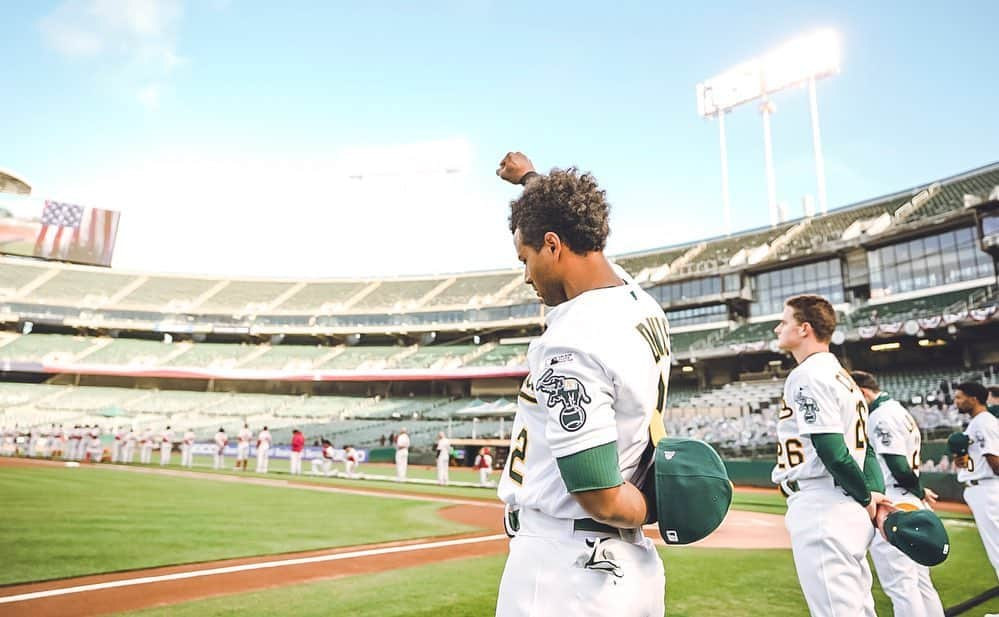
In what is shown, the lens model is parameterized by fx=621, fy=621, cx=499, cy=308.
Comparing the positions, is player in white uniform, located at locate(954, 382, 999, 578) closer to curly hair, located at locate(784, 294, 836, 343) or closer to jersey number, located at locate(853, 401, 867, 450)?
jersey number, located at locate(853, 401, 867, 450)

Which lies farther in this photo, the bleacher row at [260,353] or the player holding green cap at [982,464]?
the bleacher row at [260,353]

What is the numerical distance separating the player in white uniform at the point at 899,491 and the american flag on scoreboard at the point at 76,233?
26.8m

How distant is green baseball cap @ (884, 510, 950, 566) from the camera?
8.63 feet

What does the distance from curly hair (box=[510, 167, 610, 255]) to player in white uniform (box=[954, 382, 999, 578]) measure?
626 centimetres

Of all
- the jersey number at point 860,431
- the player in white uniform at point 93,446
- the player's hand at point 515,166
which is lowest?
the player in white uniform at point 93,446

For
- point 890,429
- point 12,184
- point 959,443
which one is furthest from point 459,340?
point 890,429

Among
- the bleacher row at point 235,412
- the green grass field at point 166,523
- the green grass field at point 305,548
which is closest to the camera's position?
the green grass field at point 305,548

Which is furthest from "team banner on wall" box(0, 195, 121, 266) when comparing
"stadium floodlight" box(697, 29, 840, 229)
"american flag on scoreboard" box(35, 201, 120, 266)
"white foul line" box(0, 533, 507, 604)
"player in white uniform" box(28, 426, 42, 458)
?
"stadium floodlight" box(697, 29, 840, 229)

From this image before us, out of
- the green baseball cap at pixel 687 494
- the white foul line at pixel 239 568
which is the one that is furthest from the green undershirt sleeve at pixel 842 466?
the white foul line at pixel 239 568

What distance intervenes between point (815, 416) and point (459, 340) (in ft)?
157

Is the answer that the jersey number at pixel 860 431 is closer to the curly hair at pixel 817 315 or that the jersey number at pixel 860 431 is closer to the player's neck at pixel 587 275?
the curly hair at pixel 817 315

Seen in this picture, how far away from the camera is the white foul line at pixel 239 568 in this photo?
5.05 metres

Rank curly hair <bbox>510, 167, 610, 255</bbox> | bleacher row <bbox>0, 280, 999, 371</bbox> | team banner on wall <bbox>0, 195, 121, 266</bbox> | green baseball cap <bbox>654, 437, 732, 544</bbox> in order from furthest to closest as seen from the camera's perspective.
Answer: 1. bleacher row <bbox>0, 280, 999, 371</bbox>
2. team banner on wall <bbox>0, 195, 121, 266</bbox>
3. curly hair <bbox>510, 167, 610, 255</bbox>
4. green baseball cap <bbox>654, 437, 732, 544</bbox>

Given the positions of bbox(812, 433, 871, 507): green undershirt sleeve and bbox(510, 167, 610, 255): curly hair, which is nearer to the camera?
bbox(510, 167, 610, 255): curly hair
